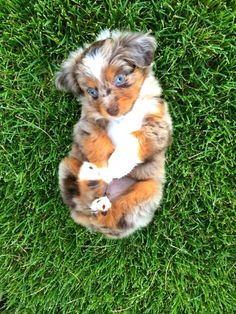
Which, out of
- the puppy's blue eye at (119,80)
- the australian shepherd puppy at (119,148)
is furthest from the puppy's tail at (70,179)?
the puppy's blue eye at (119,80)

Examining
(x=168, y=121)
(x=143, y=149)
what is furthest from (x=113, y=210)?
(x=168, y=121)

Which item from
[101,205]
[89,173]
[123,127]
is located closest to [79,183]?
[89,173]

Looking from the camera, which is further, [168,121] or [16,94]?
[16,94]

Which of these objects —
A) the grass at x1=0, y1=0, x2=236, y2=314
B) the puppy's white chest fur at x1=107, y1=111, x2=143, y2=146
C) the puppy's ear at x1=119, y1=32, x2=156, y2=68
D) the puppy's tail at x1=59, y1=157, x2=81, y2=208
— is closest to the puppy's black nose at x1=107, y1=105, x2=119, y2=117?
the puppy's white chest fur at x1=107, y1=111, x2=143, y2=146

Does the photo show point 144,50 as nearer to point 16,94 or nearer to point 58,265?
point 16,94

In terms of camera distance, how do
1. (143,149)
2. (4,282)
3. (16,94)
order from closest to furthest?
(143,149), (16,94), (4,282)

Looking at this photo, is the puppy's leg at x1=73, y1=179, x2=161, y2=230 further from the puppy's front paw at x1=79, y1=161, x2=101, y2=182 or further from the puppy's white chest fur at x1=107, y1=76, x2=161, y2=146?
the puppy's white chest fur at x1=107, y1=76, x2=161, y2=146

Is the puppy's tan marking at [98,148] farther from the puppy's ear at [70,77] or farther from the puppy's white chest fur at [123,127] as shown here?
the puppy's ear at [70,77]
